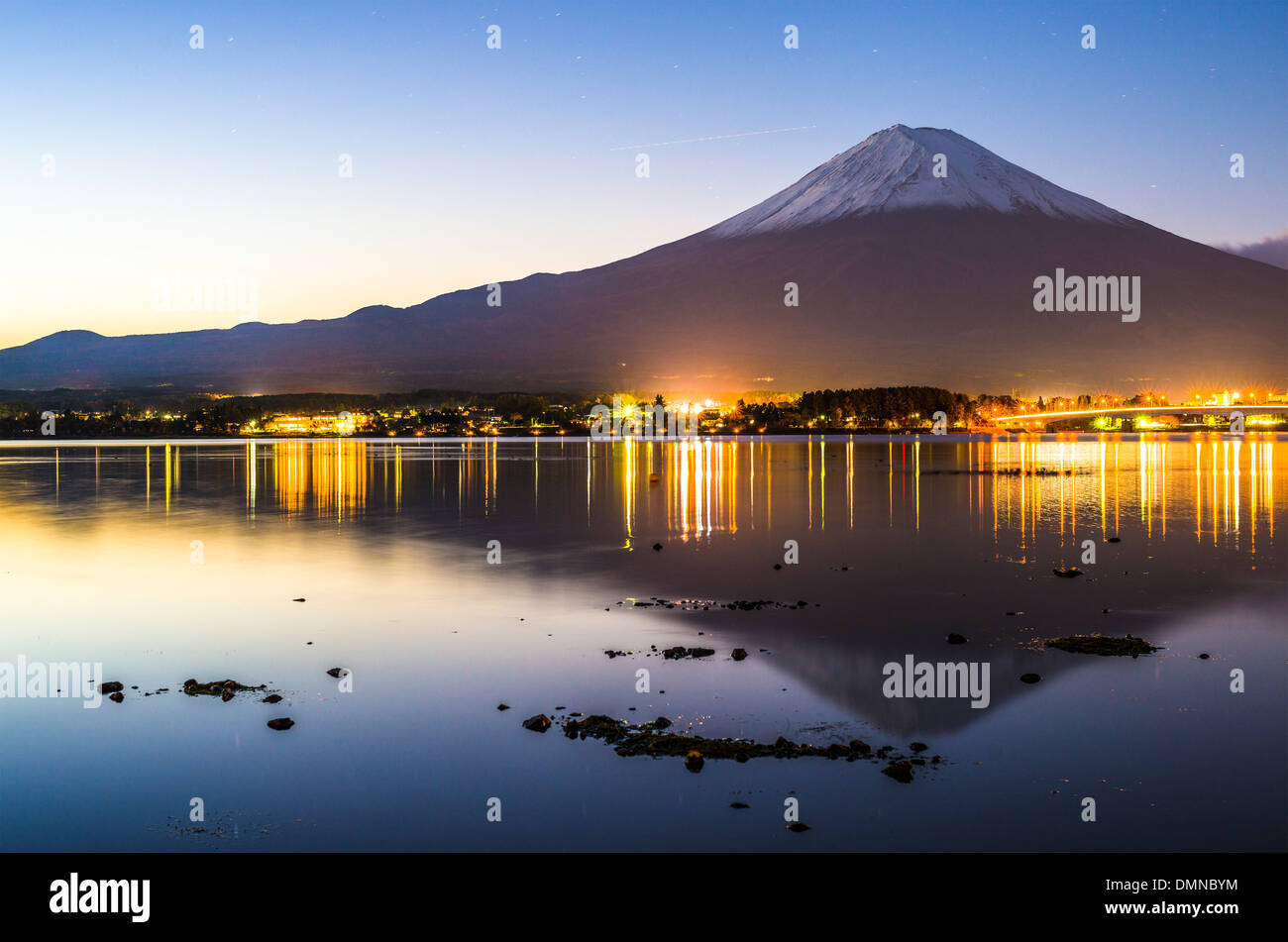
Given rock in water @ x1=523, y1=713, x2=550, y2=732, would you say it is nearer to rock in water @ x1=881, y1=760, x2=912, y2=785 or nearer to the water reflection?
rock in water @ x1=881, y1=760, x2=912, y2=785

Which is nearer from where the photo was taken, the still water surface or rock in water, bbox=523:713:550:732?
the still water surface

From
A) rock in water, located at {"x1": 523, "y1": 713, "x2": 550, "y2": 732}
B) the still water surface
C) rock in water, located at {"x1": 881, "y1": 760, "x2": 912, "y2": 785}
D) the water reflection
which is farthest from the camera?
the water reflection

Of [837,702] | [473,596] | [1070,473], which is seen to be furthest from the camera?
[1070,473]

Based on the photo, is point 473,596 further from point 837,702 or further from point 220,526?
point 220,526

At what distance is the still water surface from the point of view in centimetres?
875

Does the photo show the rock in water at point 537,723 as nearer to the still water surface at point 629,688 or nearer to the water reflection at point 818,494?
the still water surface at point 629,688

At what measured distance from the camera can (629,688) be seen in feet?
41.9

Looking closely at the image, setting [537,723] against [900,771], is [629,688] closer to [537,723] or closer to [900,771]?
[537,723]

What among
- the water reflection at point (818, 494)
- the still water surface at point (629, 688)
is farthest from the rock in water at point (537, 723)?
the water reflection at point (818, 494)

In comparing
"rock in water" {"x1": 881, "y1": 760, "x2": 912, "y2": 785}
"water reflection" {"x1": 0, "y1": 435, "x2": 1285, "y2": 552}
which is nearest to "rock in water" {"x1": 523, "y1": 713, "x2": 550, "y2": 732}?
"rock in water" {"x1": 881, "y1": 760, "x2": 912, "y2": 785}

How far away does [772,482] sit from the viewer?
60344 millimetres
